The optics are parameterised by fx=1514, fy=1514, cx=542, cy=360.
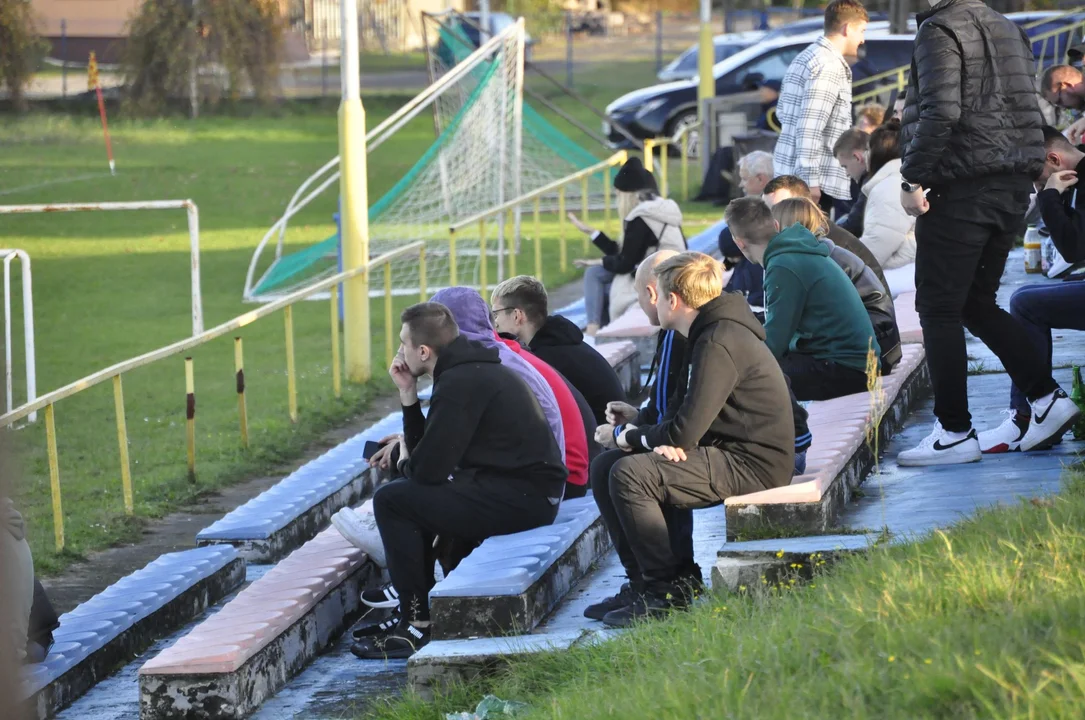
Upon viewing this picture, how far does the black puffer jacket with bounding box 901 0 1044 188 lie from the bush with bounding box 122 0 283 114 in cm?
2854

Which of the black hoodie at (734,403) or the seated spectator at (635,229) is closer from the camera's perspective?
the black hoodie at (734,403)

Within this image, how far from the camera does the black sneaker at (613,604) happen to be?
475cm

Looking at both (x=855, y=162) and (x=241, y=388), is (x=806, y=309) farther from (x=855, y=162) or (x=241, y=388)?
(x=241, y=388)

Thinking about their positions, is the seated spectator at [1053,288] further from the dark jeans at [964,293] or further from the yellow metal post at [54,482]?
the yellow metal post at [54,482]

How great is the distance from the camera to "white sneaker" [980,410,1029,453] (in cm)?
571

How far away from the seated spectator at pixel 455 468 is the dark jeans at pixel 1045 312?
1888 millimetres

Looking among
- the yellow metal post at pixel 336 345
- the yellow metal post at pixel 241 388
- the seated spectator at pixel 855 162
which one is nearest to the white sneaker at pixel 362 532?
the yellow metal post at pixel 241 388

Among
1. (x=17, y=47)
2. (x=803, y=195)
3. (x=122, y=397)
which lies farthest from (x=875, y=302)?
(x=17, y=47)

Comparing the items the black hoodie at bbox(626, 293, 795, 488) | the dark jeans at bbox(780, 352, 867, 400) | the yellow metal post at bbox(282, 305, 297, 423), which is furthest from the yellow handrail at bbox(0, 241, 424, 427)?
the dark jeans at bbox(780, 352, 867, 400)

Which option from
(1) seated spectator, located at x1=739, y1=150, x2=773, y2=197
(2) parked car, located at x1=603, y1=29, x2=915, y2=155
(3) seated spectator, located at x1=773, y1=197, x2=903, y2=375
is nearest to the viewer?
(3) seated spectator, located at x1=773, y1=197, x2=903, y2=375

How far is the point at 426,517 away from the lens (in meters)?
5.23

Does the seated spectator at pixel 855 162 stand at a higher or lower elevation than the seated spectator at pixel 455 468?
higher

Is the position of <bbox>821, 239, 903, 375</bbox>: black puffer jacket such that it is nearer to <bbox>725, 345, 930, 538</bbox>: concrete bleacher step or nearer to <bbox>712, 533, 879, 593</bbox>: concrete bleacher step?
<bbox>725, 345, 930, 538</bbox>: concrete bleacher step

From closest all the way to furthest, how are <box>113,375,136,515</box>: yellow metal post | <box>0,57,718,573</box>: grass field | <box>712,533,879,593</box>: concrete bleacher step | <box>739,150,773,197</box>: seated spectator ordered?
<box>712,533,879,593</box>: concrete bleacher step, <box>113,375,136,515</box>: yellow metal post, <box>739,150,773,197</box>: seated spectator, <box>0,57,718,573</box>: grass field
